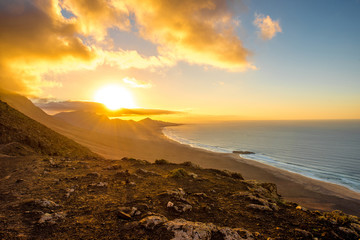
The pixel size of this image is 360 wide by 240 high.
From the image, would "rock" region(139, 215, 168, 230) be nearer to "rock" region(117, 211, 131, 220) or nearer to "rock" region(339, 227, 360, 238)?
"rock" region(117, 211, 131, 220)

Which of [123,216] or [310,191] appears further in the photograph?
[310,191]

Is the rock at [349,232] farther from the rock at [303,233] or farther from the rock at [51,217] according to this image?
the rock at [51,217]

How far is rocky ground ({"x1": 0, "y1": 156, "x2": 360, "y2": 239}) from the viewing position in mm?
4203

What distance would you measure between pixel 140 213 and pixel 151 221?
827 mm

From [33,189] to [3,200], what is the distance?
1.25 metres

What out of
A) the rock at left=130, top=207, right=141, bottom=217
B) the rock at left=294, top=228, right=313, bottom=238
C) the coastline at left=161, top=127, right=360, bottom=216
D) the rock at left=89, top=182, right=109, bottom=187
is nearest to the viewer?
the rock at left=294, top=228, right=313, bottom=238

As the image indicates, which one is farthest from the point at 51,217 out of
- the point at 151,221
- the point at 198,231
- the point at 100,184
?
the point at 198,231

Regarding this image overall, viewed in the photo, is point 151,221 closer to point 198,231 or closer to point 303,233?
point 198,231

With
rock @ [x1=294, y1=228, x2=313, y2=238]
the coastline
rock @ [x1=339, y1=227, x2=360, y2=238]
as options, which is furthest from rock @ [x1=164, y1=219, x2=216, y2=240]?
the coastline

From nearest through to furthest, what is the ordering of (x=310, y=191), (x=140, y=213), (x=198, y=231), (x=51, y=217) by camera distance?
(x=198, y=231)
(x=51, y=217)
(x=140, y=213)
(x=310, y=191)

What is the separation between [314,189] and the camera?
2600 cm

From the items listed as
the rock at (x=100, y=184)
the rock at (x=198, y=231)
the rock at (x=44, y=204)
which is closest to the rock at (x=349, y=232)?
the rock at (x=198, y=231)

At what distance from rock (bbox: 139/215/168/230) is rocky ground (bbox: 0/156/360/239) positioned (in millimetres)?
14

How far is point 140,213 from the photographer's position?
5117 millimetres
